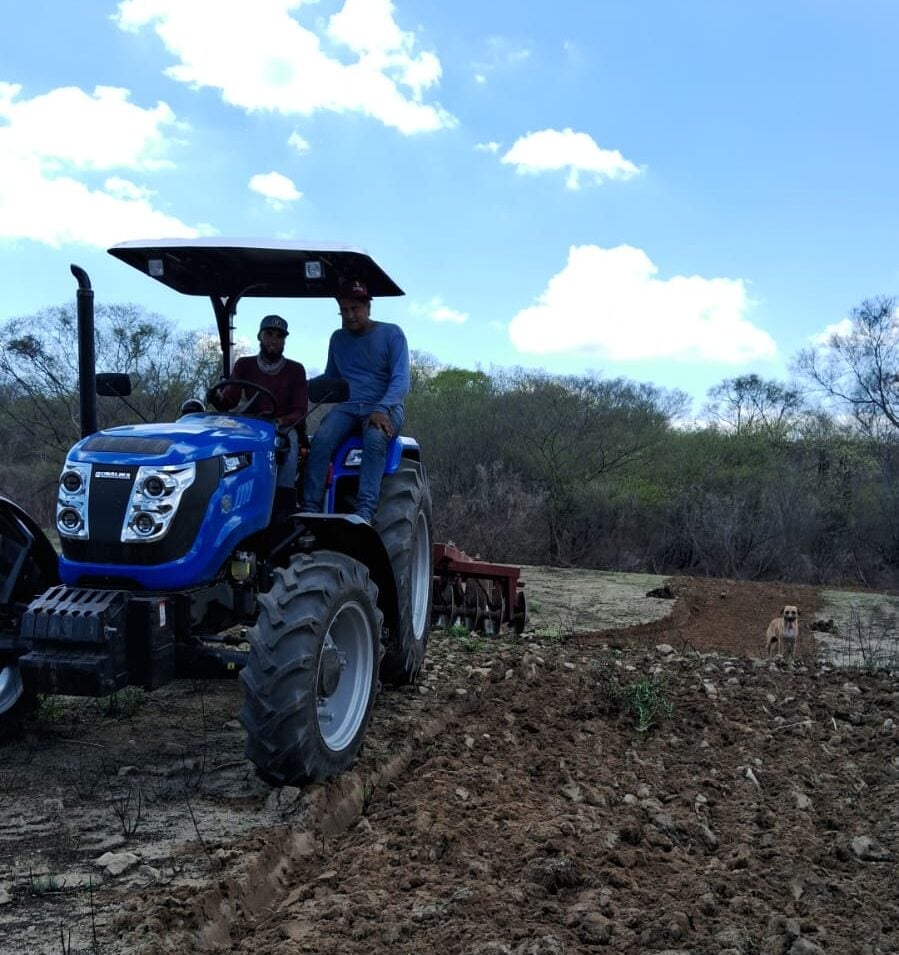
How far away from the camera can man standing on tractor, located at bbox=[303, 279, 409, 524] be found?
5.43 metres

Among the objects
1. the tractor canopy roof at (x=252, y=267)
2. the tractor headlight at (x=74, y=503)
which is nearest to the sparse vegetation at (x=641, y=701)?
the tractor canopy roof at (x=252, y=267)

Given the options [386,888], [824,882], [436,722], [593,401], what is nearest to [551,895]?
[386,888]

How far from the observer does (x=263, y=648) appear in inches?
153

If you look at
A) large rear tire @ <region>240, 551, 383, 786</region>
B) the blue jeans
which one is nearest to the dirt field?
large rear tire @ <region>240, 551, 383, 786</region>

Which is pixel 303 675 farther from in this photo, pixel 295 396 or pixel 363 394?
pixel 363 394

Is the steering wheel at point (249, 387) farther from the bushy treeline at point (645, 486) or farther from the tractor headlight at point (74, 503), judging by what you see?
the bushy treeline at point (645, 486)

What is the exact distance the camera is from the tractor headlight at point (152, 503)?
413 centimetres

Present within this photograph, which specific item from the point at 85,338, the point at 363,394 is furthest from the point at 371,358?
the point at 85,338

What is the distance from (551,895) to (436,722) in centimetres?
227

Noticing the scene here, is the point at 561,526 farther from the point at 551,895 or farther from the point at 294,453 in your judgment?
the point at 551,895

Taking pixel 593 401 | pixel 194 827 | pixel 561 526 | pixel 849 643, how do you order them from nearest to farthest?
1. pixel 194 827
2. pixel 849 643
3. pixel 561 526
4. pixel 593 401

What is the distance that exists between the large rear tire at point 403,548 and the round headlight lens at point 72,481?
1762 mm

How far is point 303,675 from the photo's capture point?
12.8 feet

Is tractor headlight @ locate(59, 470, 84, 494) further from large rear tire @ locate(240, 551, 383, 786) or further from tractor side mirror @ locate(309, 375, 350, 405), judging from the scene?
tractor side mirror @ locate(309, 375, 350, 405)
